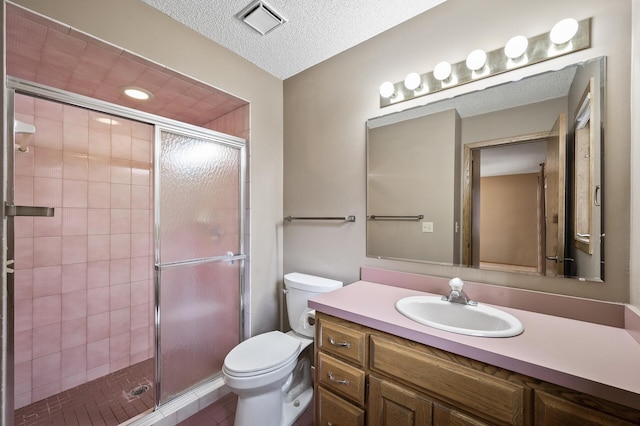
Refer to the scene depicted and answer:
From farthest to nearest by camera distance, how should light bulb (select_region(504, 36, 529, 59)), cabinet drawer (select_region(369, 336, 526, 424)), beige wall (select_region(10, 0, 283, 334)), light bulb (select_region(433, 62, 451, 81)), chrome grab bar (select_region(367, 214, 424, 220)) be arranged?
1. chrome grab bar (select_region(367, 214, 424, 220))
2. light bulb (select_region(433, 62, 451, 81))
3. beige wall (select_region(10, 0, 283, 334))
4. light bulb (select_region(504, 36, 529, 59))
5. cabinet drawer (select_region(369, 336, 526, 424))

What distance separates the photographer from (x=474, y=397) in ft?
2.93

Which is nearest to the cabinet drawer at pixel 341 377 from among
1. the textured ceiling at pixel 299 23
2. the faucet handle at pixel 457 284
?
the faucet handle at pixel 457 284

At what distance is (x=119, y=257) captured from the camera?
2.22 metres

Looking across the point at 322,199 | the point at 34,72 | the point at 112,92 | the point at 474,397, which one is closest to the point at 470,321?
the point at 474,397

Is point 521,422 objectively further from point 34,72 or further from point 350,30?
point 34,72

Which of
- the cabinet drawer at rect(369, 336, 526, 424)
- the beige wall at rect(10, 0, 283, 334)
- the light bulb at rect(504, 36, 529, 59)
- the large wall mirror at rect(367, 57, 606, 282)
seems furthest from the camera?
the beige wall at rect(10, 0, 283, 334)

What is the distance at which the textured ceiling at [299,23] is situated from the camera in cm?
150

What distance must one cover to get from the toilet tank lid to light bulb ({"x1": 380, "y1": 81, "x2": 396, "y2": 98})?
1281 mm

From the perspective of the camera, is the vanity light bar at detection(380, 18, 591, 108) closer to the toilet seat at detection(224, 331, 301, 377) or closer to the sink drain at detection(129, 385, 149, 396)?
the toilet seat at detection(224, 331, 301, 377)

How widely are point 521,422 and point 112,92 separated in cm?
282

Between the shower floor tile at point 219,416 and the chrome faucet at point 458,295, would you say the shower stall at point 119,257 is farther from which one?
the chrome faucet at point 458,295

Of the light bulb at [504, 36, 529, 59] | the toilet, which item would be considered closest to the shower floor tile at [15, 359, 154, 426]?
the toilet

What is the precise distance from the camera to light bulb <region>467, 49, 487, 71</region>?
53.4 inches

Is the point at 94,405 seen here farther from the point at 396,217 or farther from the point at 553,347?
the point at 553,347
